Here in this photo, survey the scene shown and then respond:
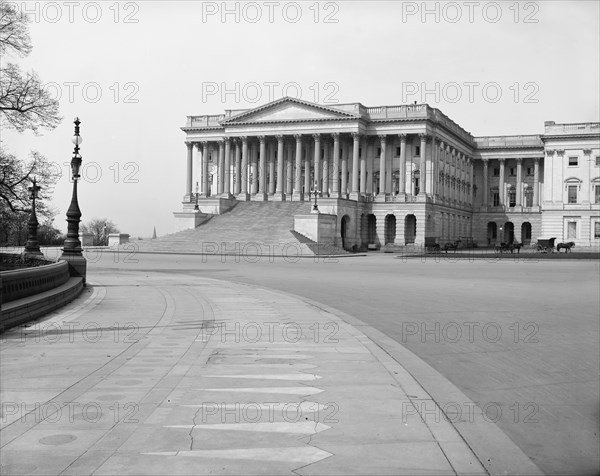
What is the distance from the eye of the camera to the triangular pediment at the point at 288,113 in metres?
88.4

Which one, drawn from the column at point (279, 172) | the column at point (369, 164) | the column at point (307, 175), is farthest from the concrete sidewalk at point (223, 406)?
the column at point (369, 164)

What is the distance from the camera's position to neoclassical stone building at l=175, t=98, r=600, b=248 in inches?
3455

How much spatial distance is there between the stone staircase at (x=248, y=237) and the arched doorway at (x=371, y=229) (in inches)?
377

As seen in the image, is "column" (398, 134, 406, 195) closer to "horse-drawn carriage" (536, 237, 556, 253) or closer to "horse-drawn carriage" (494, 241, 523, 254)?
"horse-drawn carriage" (494, 241, 523, 254)

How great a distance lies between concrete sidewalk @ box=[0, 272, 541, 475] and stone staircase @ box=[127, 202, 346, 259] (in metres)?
46.8

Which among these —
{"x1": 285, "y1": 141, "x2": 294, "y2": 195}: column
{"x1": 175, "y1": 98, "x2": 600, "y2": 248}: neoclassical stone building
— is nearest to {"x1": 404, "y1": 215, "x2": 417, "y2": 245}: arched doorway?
{"x1": 175, "y1": 98, "x2": 600, "y2": 248}: neoclassical stone building

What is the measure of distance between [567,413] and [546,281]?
911 inches

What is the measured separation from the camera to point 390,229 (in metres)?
91.9

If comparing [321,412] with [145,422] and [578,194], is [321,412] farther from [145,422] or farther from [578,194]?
[578,194]

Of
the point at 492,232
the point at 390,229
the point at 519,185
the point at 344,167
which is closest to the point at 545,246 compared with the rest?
the point at 390,229

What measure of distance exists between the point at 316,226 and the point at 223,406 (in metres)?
65.6

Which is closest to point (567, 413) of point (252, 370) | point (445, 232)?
point (252, 370)

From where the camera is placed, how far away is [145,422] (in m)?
7.06

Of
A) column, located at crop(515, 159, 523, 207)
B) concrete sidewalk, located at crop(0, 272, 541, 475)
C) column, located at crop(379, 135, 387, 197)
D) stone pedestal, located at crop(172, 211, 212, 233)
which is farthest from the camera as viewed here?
column, located at crop(515, 159, 523, 207)
